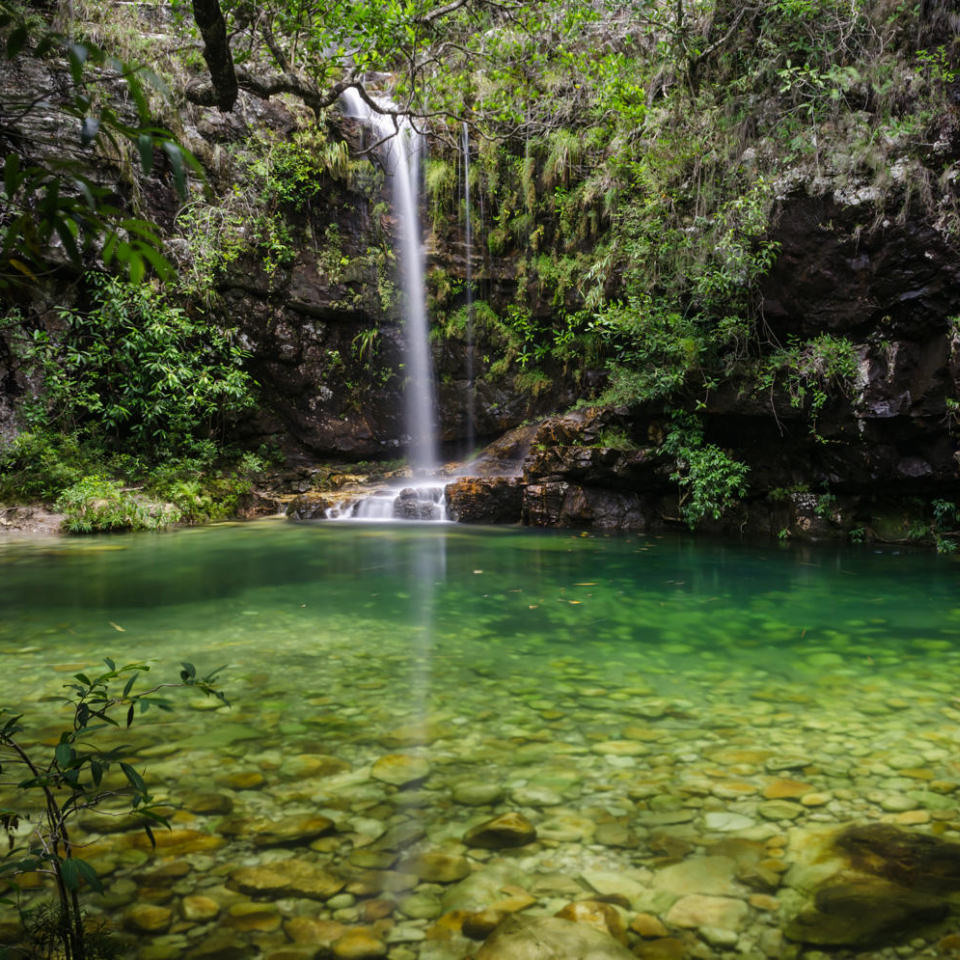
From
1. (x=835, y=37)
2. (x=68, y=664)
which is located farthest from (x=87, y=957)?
(x=835, y=37)

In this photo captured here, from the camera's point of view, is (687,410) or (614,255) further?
(614,255)

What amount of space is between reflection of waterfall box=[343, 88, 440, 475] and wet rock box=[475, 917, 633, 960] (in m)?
12.9

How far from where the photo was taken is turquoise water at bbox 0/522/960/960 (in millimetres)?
2162

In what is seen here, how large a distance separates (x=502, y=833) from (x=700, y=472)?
7968 mm

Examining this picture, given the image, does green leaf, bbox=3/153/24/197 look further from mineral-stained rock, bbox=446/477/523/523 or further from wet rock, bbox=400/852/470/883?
mineral-stained rock, bbox=446/477/523/523

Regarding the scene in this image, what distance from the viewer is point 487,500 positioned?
435 inches

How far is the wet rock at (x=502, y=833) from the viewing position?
2053mm

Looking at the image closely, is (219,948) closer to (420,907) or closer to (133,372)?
(420,907)

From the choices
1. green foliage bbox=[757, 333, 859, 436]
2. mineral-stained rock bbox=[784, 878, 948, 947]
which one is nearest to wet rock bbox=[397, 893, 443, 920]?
mineral-stained rock bbox=[784, 878, 948, 947]

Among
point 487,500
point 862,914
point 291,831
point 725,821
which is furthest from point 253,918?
point 487,500

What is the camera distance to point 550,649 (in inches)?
162

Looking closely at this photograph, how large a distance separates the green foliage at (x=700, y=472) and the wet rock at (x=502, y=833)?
7758mm

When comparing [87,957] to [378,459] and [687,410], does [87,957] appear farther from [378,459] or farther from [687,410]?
[378,459]

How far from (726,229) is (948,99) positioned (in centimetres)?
270
